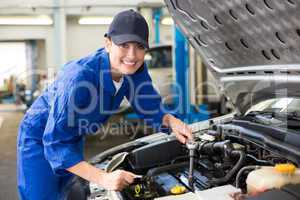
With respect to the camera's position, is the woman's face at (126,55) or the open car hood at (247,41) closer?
the open car hood at (247,41)

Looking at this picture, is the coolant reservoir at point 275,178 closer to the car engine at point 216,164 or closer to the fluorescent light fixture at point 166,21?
the car engine at point 216,164

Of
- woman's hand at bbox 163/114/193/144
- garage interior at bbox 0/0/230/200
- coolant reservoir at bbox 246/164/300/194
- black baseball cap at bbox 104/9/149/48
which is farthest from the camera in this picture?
garage interior at bbox 0/0/230/200

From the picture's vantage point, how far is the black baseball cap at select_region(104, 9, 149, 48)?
1.31m

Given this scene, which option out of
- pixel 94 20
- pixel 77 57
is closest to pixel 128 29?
pixel 94 20

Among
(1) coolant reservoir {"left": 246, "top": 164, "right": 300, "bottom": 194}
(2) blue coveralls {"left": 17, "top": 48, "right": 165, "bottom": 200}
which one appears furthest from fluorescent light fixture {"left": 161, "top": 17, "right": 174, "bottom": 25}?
(1) coolant reservoir {"left": 246, "top": 164, "right": 300, "bottom": 194}

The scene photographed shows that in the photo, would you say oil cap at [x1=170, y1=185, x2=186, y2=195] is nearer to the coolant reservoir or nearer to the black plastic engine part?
the coolant reservoir

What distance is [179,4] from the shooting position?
1.42 m

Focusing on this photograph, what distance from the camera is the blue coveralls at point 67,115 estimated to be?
1.25 metres

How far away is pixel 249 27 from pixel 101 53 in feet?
2.22

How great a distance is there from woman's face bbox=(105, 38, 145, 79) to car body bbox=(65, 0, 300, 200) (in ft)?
0.90

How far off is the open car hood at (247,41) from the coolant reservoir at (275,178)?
0.33 meters

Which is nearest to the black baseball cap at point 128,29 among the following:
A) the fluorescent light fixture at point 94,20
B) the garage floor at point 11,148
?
the garage floor at point 11,148

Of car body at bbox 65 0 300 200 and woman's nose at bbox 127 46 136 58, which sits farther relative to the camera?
woman's nose at bbox 127 46 136 58

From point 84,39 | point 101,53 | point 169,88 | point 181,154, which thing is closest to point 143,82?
point 101,53
